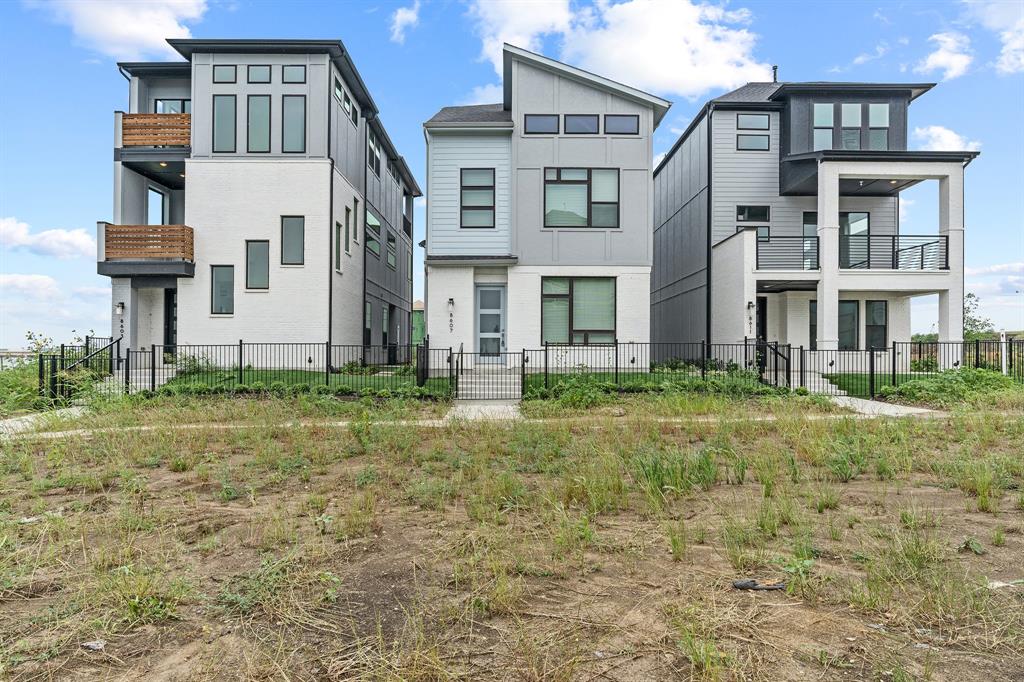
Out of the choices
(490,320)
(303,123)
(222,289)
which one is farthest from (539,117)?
(222,289)

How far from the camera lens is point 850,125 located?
66.9ft

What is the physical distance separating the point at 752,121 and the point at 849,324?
853 centimetres

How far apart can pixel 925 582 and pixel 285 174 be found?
19.3 m

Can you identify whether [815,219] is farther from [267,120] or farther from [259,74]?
[259,74]

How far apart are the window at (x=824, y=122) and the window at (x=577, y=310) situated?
995 centimetres

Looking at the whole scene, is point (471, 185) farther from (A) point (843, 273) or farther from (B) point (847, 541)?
(B) point (847, 541)

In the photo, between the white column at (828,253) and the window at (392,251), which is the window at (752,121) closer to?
the white column at (828,253)

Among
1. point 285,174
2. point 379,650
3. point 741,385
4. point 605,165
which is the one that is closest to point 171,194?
point 285,174

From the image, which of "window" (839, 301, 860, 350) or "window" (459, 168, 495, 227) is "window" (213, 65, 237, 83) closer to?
"window" (459, 168, 495, 227)

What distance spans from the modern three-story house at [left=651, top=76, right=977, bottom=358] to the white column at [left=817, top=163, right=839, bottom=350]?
38 mm

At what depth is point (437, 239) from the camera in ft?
58.1

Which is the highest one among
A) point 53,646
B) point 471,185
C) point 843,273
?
point 471,185

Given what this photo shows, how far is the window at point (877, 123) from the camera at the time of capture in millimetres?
20375

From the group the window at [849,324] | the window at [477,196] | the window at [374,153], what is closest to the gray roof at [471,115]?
the window at [477,196]
